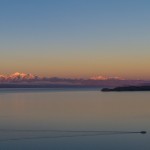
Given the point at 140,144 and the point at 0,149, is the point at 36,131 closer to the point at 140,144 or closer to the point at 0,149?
the point at 0,149

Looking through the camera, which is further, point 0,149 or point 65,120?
point 65,120

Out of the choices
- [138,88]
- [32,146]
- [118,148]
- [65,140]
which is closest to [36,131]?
[65,140]

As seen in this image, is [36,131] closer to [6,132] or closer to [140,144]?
[6,132]

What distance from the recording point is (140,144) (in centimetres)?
2016

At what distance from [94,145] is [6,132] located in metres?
6.99

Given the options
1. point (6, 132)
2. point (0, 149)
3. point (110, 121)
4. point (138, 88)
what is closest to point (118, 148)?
point (0, 149)

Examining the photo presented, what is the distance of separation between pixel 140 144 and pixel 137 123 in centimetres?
881

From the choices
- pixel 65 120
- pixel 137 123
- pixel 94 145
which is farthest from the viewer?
pixel 65 120

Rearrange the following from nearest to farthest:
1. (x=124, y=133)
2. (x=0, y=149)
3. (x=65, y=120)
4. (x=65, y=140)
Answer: (x=0, y=149) → (x=65, y=140) → (x=124, y=133) → (x=65, y=120)

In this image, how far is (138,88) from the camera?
165000 mm

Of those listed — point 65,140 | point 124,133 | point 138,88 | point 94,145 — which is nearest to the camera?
point 94,145

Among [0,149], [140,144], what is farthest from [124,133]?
[0,149]

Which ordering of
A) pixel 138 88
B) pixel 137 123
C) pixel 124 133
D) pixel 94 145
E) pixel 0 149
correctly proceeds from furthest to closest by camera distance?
pixel 138 88, pixel 137 123, pixel 124 133, pixel 94 145, pixel 0 149

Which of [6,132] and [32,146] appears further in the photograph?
[6,132]
